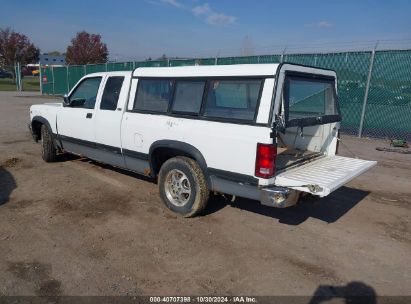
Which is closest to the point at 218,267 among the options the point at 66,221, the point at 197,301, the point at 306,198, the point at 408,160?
the point at 197,301

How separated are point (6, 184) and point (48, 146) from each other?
1405mm

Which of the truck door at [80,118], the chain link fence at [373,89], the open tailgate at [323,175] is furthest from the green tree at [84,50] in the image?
the open tailgate at [323,175]

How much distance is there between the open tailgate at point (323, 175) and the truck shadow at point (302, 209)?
20.1 inches

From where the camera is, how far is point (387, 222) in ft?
16.4

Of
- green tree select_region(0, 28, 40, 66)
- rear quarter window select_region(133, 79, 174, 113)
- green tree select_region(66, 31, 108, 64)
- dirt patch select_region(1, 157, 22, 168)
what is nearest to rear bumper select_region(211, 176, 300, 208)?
rear quarter window select_region(133, 79, 174, 113)

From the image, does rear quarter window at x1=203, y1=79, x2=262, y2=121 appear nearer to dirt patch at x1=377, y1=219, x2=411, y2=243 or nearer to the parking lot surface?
the parking lot surface

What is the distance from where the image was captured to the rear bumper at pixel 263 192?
3.83 m

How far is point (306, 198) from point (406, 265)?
4.13 feet

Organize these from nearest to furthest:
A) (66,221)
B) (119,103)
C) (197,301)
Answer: (197,301), (66,221), (119,103)

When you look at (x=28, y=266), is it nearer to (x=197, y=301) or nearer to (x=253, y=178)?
(x=197, y=301)

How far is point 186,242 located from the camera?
4176 mm

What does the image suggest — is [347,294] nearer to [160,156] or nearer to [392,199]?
[160,156]

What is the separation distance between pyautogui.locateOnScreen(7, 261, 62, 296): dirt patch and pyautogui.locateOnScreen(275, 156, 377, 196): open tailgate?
249cm

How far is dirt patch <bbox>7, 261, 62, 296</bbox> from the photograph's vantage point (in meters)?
3.21
